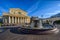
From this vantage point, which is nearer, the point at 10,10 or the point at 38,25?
the point at 38,25

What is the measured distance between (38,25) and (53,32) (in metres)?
2.17

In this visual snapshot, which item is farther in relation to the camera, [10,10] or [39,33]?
[10,10]

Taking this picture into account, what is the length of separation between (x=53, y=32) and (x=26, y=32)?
189 centimetres

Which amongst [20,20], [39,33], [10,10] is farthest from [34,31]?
[20,20]

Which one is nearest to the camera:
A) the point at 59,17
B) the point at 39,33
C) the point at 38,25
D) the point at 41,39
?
the point at 41,39

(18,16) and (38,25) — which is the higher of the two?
(18,16)

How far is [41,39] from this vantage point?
5.70 metres

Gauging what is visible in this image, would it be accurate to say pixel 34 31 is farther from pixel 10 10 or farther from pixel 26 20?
pixel 26 20

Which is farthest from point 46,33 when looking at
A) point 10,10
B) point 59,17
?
point 59,17

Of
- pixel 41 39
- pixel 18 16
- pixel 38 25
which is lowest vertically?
pixel 41 39

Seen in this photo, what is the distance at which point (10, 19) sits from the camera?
23547mm

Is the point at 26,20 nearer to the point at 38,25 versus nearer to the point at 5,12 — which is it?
the point at 5,12

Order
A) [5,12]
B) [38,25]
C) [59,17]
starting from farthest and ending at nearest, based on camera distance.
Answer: [59,17] < [5,12] < [38,25]

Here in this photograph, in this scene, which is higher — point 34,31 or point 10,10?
point 10,10
